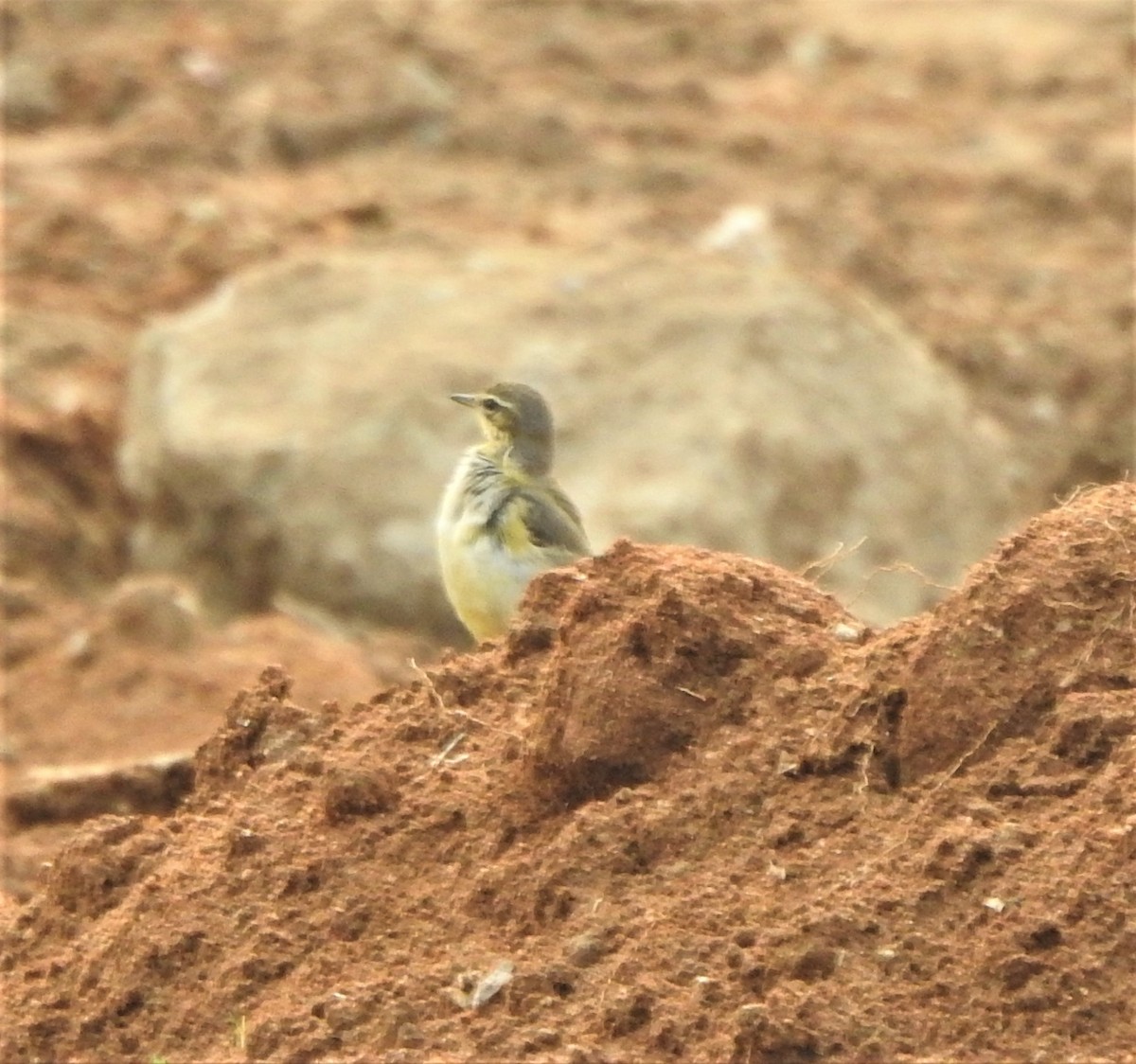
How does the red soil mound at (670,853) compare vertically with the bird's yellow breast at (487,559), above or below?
above

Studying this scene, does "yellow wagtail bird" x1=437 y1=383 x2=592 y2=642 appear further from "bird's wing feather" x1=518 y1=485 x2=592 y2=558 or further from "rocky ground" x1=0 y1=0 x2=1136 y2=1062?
"rocky ground" x1=0 y1=0 x2=1136 y2=1062

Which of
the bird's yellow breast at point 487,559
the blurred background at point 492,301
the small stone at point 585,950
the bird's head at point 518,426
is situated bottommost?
the blurred background at point 492,301

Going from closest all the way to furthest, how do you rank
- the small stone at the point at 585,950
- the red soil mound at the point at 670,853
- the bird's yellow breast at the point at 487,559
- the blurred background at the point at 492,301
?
the red soil mound at the point at 670,853, the small stone at the point at 585,950, the bird's yellow breast at the point at 487,559, the blurred background at the point at 492,301

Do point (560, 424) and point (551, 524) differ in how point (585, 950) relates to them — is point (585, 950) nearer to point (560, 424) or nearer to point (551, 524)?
point (551, 524)

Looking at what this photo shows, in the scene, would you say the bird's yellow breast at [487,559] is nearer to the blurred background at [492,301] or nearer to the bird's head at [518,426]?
the bird's head at [518,426]

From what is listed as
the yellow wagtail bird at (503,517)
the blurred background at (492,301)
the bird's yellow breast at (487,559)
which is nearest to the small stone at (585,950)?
the yellow wagtail bird at (503,517)

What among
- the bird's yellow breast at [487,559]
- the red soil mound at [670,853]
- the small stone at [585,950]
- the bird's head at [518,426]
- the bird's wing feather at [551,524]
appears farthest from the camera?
the bird's head at [518,426]

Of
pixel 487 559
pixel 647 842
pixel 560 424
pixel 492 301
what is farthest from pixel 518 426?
pixel 647 842

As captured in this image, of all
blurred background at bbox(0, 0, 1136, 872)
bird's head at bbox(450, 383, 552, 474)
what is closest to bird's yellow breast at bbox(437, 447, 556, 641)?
bird's head at bbox(450, 383, 552, 474)

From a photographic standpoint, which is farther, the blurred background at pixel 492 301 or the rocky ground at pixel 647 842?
the blurred background at pixel 492 301
